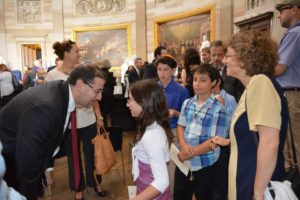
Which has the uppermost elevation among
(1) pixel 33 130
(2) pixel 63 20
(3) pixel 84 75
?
(2) pixel 63 20

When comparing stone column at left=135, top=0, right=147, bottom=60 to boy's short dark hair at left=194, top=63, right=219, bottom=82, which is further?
stone column at left=135, top=0, right=147, bottom=60

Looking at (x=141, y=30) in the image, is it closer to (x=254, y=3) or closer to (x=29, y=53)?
(x=254, y=3)

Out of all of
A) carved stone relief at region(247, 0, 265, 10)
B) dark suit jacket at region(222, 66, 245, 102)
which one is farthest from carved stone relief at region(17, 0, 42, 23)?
dark suit jacket at region(222, 66, 245, 102)

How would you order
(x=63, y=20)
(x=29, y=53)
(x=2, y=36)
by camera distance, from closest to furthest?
(x=2, y=36) < (x=63, y=20) < (x=29, y=53)

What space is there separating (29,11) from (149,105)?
16732 millimetres

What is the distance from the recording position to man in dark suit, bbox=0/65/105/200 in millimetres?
1785

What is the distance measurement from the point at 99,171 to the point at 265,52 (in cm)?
230

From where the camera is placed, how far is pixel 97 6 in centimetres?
1560

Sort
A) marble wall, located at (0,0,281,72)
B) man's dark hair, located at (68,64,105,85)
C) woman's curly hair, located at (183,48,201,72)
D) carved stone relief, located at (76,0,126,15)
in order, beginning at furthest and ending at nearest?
carved stone relief, located at (76,0,126,15) → marble wall, located at (0,0,281,72) → woman's curly hair, located at (183,48,201,72) → man's dark hair, located at (68,64,105,85)

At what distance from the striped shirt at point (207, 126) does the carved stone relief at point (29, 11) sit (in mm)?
15956

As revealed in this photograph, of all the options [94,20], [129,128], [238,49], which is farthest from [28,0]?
[238,49]

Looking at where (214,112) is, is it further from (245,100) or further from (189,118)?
(245,100)

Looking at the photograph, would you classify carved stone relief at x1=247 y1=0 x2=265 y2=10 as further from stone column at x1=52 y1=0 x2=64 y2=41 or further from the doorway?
the doorway

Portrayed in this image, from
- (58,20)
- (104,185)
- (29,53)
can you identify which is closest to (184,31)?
(58,20)
